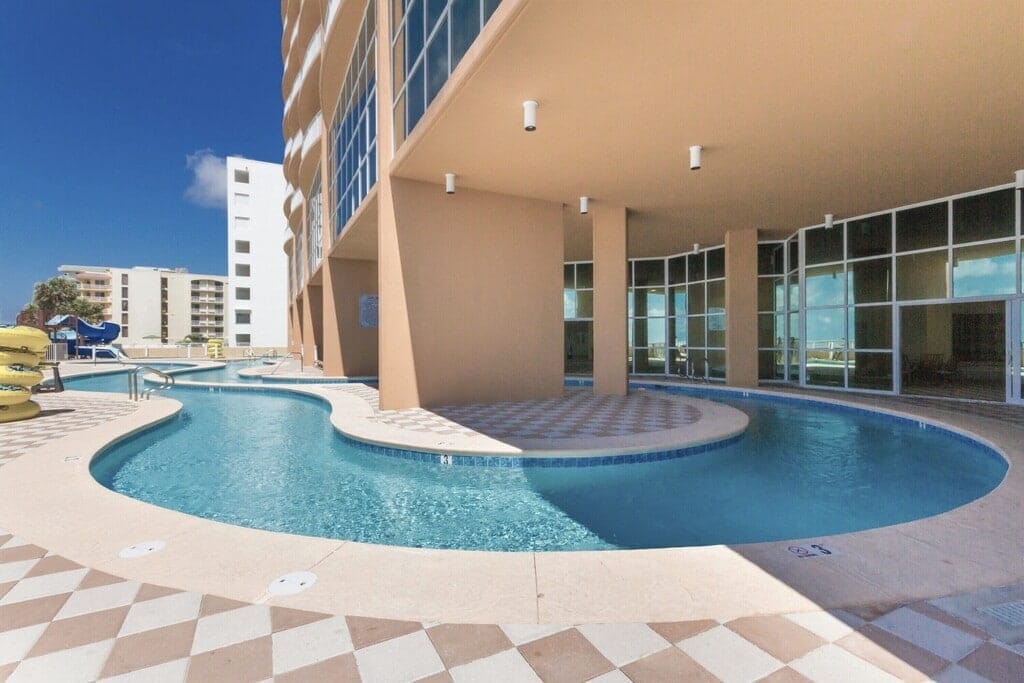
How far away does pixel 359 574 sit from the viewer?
2.61m

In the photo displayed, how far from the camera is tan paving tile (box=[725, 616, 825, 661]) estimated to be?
1.98 meters

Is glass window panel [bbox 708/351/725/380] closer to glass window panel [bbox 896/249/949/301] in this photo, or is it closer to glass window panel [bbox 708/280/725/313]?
glass window panel [bbox 708/280/725/313]

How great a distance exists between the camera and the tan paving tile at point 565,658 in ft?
6.05

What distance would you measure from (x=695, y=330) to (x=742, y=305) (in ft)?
11.2

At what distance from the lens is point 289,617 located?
87.7 inches

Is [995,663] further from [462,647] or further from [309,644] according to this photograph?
[309,644]

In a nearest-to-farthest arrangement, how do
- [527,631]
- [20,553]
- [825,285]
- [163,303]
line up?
[527,631] → [20,553] → [825,285] → [163,303]

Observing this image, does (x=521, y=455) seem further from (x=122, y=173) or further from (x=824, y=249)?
(x=122, y=173)

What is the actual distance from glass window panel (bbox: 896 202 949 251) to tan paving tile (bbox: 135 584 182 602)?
12.9 meters

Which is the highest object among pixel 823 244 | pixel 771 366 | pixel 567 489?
pixel 823 244

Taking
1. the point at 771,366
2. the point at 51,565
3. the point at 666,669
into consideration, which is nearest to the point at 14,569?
the point at 51,565

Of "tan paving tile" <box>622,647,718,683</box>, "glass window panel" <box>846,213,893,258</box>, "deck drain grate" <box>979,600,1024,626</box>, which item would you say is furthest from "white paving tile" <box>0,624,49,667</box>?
"glass window panel" <box>846,213,893,258</box>

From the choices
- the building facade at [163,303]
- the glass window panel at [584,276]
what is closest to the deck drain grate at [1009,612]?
the glass window panel at [584,276]

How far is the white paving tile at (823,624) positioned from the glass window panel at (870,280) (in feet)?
36.5
